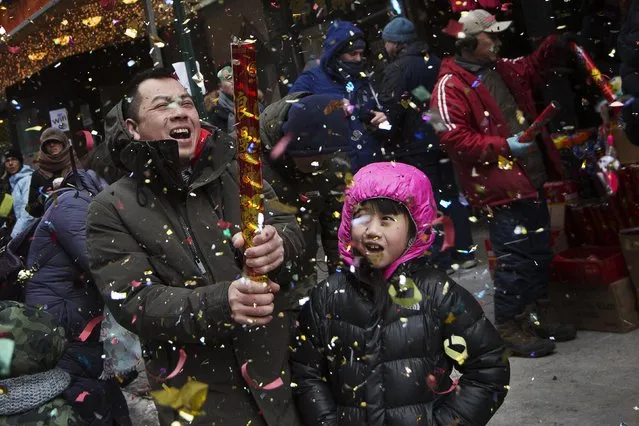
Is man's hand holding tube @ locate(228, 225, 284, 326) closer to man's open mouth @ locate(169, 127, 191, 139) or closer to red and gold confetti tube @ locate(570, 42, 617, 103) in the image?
man's open mouth @ locate(169, 127, 191, 139)

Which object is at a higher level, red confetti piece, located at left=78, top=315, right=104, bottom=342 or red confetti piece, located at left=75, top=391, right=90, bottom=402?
red confetti piece, located at left=78, top=315, right=104, bottom=342

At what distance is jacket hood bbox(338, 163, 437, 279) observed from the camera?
3195mm

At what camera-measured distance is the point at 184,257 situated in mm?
2869

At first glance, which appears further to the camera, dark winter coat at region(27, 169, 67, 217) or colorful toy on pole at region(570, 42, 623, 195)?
colorful toy on pole at region(570, 42, 623, 195)

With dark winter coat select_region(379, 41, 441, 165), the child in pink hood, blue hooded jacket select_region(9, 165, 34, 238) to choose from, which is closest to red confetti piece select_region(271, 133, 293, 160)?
the child in pink hood

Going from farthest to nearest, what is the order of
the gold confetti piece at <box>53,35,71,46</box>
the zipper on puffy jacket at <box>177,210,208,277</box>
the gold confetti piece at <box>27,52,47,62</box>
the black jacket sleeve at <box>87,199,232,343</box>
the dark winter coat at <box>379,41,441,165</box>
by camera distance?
1. the gold confetti piece at <box>27,52,47,62</box>
2. the gold confetti piece at <box>53,35,71,46</box>
3. the dark winter coat at <box>379,41,441,165</box>
4. the zipper on puffy jacket at <box>177,210,208,277</box>
5. the black jacket sleeve at <box>87,199,232,343</box>

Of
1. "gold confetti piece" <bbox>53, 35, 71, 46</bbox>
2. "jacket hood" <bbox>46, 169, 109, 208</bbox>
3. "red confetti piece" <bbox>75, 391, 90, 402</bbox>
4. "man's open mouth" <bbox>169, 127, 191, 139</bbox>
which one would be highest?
"man's open mouth" <bbox>169, 127, 191, 139</bbox>

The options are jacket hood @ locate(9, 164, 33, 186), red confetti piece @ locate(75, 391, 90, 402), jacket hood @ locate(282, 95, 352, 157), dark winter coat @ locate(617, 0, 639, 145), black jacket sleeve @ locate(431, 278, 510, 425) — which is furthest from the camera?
jacket hood @ locate(9, 164, 33, 186)

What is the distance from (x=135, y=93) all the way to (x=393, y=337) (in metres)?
1.20

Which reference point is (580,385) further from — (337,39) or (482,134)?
(337,39)

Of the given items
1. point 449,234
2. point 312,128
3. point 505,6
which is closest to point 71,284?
point 312,128

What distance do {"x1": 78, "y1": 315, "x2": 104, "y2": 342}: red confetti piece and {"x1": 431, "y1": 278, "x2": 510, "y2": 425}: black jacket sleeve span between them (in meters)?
2.37

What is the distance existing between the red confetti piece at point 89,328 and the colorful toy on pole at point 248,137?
97.4 inches

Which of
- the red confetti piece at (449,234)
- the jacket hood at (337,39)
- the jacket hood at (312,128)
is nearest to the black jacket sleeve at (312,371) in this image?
the jacket hood at (312,128)
